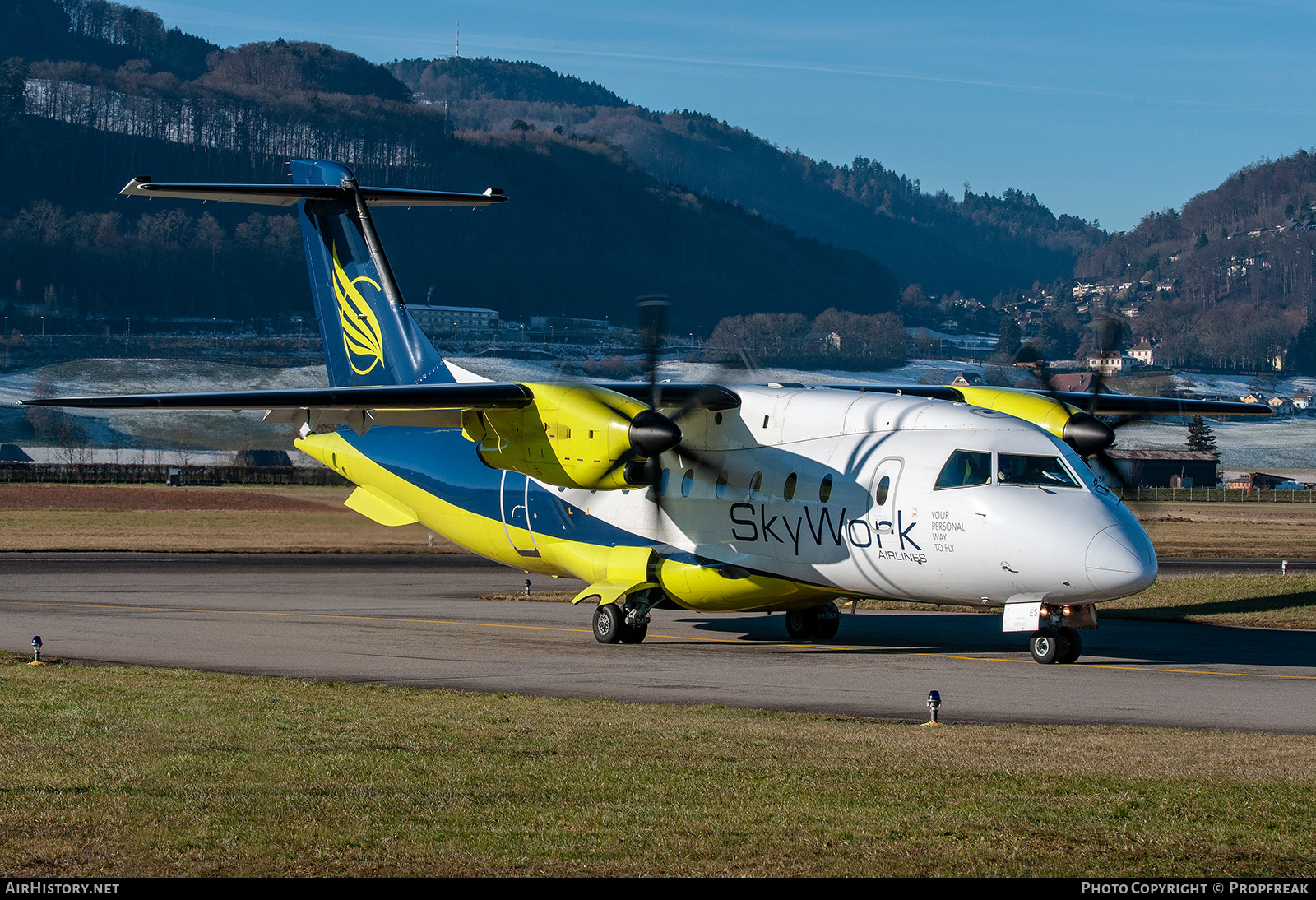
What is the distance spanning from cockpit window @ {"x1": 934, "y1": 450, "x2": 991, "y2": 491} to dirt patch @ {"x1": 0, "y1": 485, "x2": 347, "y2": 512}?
3837 centimetres

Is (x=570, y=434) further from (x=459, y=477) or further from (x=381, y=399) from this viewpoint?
(x=459, y=477)

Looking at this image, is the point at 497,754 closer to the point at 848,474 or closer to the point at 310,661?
the point at 310,661

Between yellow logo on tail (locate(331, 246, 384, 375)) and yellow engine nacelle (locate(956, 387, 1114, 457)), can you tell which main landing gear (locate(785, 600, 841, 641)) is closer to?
yellow engine nacelle (locate(956, 387, 1114, 457))

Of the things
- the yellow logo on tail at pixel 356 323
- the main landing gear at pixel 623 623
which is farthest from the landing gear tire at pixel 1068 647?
the yellow logo on tail at pixel 356 323

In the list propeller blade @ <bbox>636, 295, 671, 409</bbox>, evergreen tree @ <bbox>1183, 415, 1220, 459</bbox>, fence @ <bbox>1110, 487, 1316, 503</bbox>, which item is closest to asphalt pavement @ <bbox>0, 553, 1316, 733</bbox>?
propeller blade @ <bbox>636, 295, 671, 409</bbox>

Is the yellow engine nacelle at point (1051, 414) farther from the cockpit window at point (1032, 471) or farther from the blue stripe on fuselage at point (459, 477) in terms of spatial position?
the blue stripe on fuselage at point (459, 477)

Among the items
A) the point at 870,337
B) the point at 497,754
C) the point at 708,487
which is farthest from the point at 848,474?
the point at 870,337

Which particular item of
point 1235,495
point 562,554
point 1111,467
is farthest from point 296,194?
point 1235,495

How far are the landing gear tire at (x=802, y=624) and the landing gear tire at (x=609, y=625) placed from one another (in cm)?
312

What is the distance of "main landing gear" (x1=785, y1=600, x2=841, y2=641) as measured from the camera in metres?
22.9

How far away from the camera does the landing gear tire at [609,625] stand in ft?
72.7

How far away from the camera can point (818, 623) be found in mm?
22906

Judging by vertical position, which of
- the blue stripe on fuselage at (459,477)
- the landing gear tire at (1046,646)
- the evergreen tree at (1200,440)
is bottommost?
the evergreen tree at (1200,440)

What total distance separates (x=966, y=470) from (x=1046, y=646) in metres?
3.01
